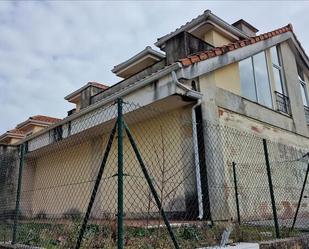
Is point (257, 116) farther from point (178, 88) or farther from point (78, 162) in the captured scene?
point (78, 162)

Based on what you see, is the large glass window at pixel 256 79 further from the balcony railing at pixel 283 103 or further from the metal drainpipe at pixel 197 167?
the metal drainpipe at pixel 197 167

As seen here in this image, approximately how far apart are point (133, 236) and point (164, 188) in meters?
2.42

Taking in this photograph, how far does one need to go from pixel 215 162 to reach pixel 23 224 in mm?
4446

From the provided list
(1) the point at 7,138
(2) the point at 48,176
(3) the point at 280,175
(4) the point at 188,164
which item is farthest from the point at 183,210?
(1) the point at 7,138

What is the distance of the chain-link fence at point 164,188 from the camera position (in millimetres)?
5199

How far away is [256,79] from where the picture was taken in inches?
424

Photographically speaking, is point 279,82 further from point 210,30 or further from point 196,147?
point 196,147

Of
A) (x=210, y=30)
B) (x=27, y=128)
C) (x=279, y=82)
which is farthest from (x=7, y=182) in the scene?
(x=27, y=128)

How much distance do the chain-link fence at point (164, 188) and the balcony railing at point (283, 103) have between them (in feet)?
4.72

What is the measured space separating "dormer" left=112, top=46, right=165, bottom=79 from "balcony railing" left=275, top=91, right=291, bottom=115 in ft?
14.9

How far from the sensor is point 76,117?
10.0m

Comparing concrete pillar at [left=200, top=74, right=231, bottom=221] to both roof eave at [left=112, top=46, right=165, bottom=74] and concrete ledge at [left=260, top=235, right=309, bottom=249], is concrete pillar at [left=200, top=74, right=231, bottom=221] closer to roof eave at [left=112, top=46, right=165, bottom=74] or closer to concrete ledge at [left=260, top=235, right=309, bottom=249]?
concrete ledge at [left=260, top=235, right=309, bottom=249]

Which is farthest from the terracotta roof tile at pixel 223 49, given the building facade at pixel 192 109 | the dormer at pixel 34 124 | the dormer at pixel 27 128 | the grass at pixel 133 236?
the dormer at pixel 27 128

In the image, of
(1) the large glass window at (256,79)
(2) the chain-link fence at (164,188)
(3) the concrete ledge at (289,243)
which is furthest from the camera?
(1) the large glass window at (256,79)
